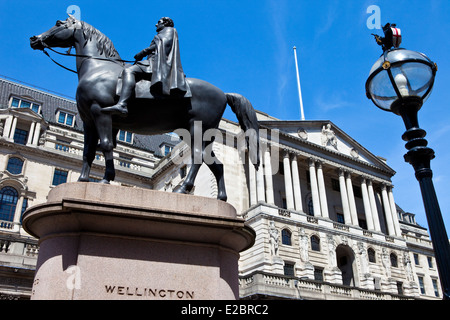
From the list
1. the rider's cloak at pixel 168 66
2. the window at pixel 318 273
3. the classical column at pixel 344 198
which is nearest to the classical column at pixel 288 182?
the window at pixel 318 273

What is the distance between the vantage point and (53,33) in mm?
8109

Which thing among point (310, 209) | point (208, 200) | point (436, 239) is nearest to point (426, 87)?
point (436, 239)

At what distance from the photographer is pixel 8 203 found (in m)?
41.6

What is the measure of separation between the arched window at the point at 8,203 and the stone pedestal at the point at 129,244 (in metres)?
38.8

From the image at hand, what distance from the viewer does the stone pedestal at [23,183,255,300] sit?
597cm

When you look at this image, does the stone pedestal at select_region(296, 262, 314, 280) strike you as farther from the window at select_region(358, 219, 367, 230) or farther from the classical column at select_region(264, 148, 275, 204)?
the window at select_region(358, 219, 367, 230)

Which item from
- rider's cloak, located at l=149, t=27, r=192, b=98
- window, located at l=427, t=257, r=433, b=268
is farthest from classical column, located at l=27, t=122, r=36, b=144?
window, located at l=427, t=257, r=433, b=268

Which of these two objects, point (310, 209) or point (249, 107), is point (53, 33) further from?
point (310, 209)

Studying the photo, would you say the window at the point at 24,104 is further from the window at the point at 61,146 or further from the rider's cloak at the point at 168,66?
the rider's cloak at the point at 168,66

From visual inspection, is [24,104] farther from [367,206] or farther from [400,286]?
[400,286]

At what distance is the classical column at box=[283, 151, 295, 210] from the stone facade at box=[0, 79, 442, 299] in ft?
0.41

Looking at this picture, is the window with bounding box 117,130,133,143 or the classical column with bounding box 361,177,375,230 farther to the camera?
the window with bounding box 117,130,133,143

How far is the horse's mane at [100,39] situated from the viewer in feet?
26.8

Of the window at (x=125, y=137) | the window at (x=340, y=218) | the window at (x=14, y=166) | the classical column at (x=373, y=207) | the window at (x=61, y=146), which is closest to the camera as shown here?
the window at (x=14, y=166)
